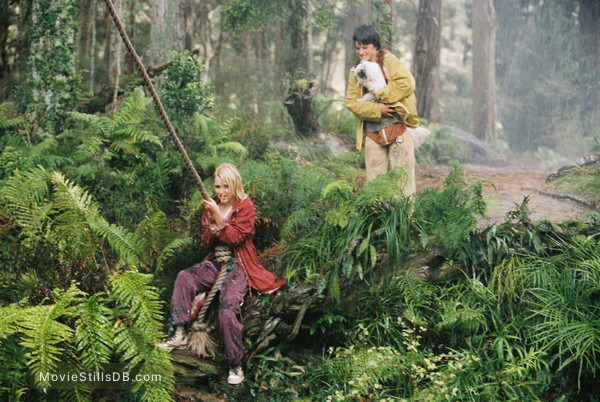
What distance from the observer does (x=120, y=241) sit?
659 centimetres

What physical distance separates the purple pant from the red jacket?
0.41 feet

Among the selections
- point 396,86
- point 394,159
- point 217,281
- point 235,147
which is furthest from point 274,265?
point 235,147

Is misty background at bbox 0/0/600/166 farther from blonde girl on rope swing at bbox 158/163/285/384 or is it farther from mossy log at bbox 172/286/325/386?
mossy log at bbox 172/286/325/386

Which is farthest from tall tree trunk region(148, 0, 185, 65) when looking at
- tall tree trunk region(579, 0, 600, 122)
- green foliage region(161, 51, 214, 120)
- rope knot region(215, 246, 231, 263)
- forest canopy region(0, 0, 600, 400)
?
tall tree trunk region(579, 0, 600, 122)

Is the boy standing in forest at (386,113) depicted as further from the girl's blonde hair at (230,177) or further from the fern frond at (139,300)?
the fern frond at (139,300)

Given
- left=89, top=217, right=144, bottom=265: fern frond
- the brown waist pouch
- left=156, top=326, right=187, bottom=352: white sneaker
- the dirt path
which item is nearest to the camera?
left=156, top=326, right=187, bottom=352: white sneaker

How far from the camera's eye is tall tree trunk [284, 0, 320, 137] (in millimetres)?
12031

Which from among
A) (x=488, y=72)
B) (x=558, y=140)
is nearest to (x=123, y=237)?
(x=488, y=72)

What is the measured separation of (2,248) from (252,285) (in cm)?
306

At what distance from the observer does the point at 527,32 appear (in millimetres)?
27641

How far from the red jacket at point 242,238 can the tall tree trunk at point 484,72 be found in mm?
19764

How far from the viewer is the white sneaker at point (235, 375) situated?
575 cm

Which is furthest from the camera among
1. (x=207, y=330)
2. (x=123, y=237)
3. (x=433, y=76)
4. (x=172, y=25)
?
(x=433, y=76)

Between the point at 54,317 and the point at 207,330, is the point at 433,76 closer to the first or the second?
the point at 207,330
